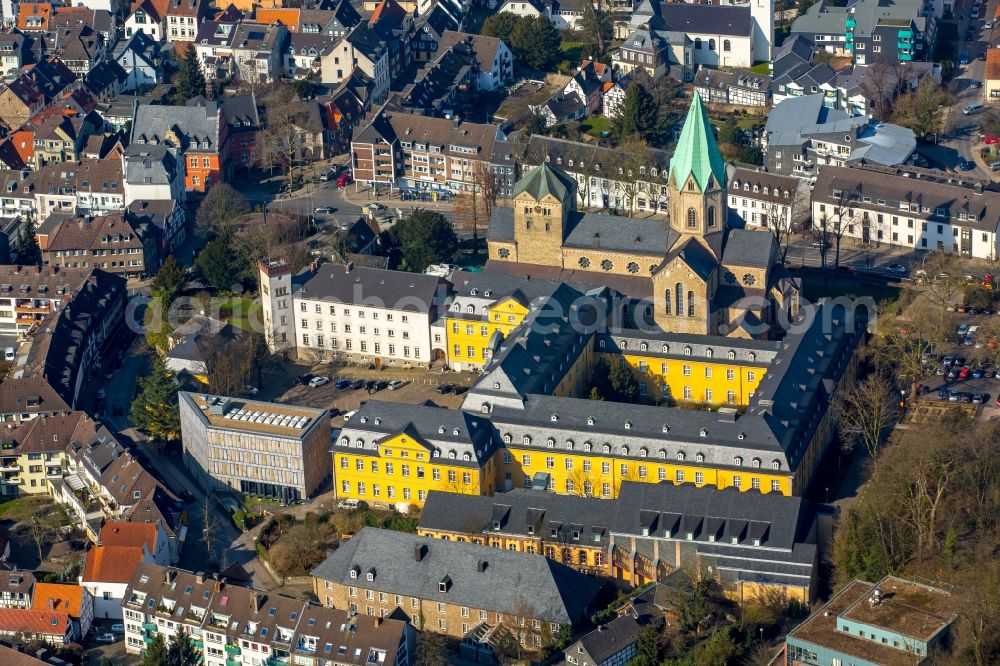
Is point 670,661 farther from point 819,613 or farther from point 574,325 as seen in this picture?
point 574,325

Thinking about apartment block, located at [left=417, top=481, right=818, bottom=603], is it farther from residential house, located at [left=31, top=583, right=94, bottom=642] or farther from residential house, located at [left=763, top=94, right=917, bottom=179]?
residential house, located at [left=763, top=94, right=917, bottom=179]

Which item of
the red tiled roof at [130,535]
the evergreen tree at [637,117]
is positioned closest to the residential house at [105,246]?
the evergreen tree at [637,117]

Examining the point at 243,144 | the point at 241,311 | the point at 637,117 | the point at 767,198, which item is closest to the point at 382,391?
the point at 241,311

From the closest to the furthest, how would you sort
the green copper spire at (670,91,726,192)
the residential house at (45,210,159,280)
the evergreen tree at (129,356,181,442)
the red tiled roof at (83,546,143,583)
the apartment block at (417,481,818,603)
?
the apartment block at (417,481,818,603) < the red tiled roof at (83,546,143,583) < the evergreen tree at (129,356,181,442) < the green copper spire at (670,91,726,192) < the residential house at (45,210,159,280)

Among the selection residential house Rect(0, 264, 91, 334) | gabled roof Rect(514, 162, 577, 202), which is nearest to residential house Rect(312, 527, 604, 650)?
gabled roof Rect(514, 162, 577, 202)

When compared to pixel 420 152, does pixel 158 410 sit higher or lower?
lower

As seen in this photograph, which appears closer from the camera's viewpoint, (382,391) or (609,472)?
(609,472)

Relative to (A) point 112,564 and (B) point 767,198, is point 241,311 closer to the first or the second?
(A) point 112,564

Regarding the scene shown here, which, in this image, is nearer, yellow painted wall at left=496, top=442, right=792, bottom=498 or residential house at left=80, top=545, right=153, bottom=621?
residential house at left=80, top=545, right=153, bottom=621
